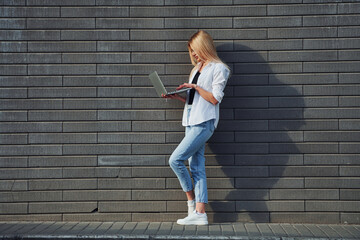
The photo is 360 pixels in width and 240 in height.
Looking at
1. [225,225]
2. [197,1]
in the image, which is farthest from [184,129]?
[197,1]

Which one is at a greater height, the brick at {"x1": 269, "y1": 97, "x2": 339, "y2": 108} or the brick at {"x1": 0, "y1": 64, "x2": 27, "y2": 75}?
the brick at {"x1": 0, "y1": 64, "x2": 27, "y2": 75}

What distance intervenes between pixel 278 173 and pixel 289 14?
72.1 inches

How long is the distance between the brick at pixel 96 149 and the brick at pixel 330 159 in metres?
2.08

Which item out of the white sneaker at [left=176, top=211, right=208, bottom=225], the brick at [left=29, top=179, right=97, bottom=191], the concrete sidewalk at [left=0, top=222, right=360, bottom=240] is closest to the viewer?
the concrete sidewalk at [left=0, top=222, right=360, bottom=240]

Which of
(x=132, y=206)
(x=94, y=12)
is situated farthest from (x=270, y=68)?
(x=132, y=206)

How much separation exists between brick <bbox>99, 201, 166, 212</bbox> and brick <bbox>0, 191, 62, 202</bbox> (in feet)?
1.76

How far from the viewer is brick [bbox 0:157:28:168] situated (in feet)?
16.9

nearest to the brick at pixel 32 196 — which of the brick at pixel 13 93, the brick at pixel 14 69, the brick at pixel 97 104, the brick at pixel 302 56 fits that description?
the brick at pixel 97 104

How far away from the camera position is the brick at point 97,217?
5.12 m

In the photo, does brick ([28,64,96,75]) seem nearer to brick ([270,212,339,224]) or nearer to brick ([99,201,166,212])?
brick ([99,201,166,212])

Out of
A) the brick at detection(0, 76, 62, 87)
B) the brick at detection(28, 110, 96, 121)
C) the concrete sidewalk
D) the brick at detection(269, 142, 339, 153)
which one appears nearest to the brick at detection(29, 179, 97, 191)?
the concrete sidewalk

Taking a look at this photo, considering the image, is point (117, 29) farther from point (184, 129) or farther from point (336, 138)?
point (336, 138)

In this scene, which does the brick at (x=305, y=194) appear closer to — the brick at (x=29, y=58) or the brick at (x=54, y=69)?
the brick at (x=54, y=69)

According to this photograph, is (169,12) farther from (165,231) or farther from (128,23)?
(165,231)
